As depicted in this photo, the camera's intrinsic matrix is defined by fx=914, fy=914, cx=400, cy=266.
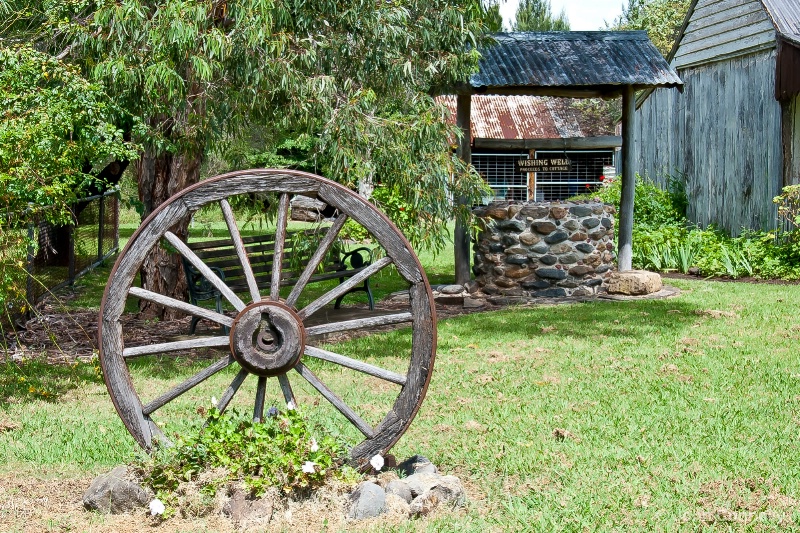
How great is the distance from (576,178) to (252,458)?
1014 inches

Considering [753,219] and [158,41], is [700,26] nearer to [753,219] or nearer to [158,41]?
[753,219]

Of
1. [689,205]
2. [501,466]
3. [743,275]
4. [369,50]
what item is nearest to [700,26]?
[689,205]

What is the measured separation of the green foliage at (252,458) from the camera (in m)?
4.21

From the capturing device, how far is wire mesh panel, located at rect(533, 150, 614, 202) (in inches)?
1129

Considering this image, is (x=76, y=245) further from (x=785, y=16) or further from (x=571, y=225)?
(x=785, y=16)

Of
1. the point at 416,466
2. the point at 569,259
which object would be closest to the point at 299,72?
the point at 416,466

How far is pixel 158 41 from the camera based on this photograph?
22.3 feet

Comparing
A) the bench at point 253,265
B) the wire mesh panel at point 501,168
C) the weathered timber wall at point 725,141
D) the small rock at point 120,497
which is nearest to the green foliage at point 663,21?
the wire mesh panel at point 501,168

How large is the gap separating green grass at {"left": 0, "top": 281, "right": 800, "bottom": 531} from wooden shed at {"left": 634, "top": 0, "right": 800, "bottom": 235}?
5809mm

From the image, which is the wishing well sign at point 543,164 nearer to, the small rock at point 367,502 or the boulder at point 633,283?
the boulder at point 633,283

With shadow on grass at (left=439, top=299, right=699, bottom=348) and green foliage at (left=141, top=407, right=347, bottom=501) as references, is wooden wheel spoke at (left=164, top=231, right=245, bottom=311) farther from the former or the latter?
shadow on grass at (left=439, top=299, right=699, bottom=348)

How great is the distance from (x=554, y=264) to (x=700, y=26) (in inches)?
316

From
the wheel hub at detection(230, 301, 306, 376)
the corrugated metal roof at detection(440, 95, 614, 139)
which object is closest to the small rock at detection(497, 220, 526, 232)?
the wheel hub at detection(230, 301, 306, 376)

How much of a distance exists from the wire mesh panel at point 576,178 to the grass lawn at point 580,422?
19.2 metres
